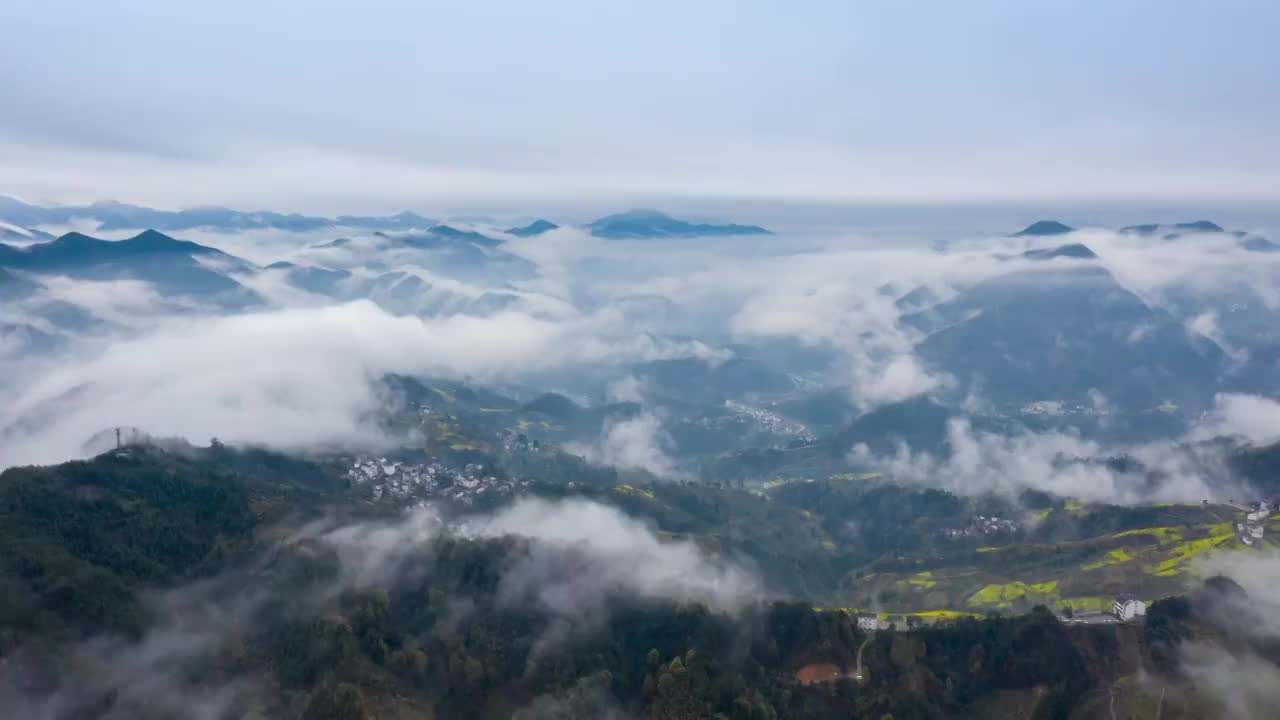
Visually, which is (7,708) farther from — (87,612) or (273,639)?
(273,639)

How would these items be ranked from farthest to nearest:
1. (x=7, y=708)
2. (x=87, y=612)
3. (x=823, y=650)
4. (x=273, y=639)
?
(x=823, y=650), (x=273, y=639), (x=87, y=612), (x=7, y=708)

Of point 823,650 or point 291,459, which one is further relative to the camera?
point 291,459

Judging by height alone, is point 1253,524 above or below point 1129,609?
below

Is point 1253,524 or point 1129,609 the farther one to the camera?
point 1253,524

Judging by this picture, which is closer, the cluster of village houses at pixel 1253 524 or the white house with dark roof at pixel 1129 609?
the white house with dark roof at pixel 1129 609

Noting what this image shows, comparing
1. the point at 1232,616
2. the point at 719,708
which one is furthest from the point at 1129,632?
the point at 719,708

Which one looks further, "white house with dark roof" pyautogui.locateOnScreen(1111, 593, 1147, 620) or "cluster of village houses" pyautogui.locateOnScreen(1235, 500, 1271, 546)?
"cluster of village houses" pyautogui.locateOnScreen(1235, 500, 1271, 546)

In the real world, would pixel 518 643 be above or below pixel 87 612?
below

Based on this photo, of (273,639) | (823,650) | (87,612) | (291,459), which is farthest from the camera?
(291,459)

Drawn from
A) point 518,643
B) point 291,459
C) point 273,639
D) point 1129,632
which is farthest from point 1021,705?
point 291,459

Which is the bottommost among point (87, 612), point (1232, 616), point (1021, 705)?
point (1021, 705)
